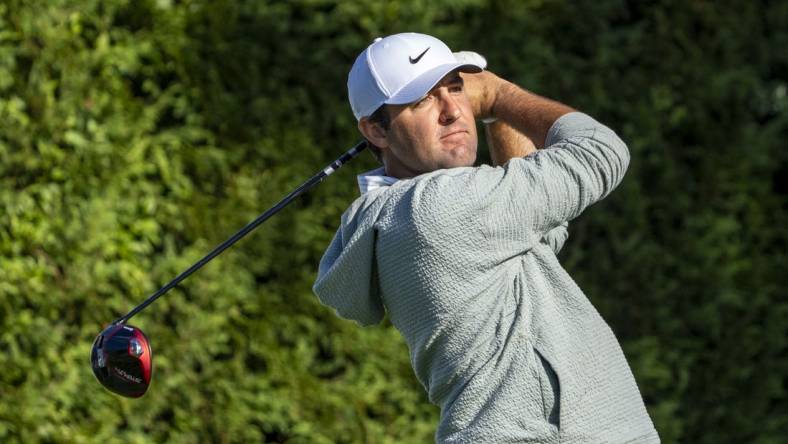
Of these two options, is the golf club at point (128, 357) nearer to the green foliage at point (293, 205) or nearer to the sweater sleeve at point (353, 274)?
the sweater sleeve at point (353, 274)

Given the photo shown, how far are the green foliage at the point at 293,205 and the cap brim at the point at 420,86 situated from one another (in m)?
2.39

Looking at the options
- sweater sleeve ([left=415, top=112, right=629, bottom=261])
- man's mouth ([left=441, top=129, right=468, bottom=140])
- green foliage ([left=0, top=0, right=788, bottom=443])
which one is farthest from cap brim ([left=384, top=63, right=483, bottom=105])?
green foliage ([left=0, top=0, right=788, bottom=443])

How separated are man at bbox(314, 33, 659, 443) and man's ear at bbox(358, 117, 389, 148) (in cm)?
13

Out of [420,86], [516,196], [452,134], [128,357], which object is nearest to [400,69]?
[420,86]

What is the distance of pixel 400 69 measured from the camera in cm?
311

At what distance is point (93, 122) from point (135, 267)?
0.57 m

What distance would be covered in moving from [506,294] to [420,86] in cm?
50

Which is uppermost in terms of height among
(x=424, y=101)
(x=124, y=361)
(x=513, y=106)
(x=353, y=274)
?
(x=424, y=101)

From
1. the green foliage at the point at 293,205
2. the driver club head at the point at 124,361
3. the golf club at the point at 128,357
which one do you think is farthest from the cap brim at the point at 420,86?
the green foliage at the point at 293,205

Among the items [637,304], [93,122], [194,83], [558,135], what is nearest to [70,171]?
[93,122]

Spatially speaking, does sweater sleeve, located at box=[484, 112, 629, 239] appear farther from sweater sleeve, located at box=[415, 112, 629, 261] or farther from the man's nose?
the man's nose

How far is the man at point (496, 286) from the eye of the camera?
287cm

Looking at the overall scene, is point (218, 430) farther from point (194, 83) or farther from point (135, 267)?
point (194, 83)

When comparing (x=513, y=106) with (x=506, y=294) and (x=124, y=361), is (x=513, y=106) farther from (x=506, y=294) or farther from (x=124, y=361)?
(x=124, y=361)
